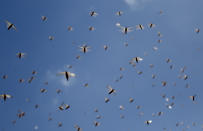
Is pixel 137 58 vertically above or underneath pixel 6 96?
above

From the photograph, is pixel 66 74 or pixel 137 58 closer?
pixel 66 74

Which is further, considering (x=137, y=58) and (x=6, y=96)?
(x=137, y=58)

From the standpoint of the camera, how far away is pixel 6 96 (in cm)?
1655

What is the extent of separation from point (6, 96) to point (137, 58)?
10.0m

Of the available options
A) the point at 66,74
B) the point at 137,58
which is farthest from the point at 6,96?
the point at 137,58

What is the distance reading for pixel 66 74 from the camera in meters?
12.6

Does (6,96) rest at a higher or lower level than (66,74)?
lower

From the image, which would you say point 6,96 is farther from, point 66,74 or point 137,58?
point 137,58

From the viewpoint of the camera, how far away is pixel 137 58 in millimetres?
18750

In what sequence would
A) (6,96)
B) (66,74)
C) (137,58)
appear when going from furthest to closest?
(137,58) → (6,96) → (66,74)

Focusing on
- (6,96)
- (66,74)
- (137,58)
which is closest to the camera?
(66,74)

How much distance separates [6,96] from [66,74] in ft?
20.9

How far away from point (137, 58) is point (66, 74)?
25.5 feet

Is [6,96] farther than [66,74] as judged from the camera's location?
Yes
